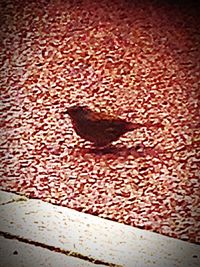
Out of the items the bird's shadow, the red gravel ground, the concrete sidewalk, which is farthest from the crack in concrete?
the bird's shadow

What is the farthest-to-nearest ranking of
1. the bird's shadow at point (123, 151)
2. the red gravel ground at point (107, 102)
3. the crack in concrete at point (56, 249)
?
the bird's shadow at point (123, 151) < the red gravel ground at point (107, 102) < the crack in concrete at point (56, 249)

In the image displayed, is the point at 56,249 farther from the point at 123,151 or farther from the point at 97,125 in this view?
the point at 97,125

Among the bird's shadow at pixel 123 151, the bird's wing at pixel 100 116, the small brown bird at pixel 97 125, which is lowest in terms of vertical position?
the bird's shadow at pixel 123 151

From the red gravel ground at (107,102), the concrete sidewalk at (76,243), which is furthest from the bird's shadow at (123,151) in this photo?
the concrete sidewalk at (76,243)

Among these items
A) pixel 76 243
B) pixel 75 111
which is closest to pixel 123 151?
pixel 75 111

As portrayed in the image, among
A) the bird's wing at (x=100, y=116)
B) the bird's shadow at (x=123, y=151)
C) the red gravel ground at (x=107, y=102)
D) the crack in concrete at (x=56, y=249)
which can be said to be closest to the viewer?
the crack in concrete at (x=56, y=249)

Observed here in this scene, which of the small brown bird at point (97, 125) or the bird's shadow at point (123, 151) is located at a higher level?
the small brown bird at point (97, 125)

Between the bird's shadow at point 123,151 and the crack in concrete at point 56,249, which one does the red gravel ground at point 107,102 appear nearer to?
the bird's shadow at point 123,151

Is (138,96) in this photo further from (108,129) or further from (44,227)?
(44,227)

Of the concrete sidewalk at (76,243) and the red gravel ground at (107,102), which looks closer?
the concrete sidewalk at (76,243)

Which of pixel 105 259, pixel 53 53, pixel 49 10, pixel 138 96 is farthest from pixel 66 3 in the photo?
pixel 105 259
